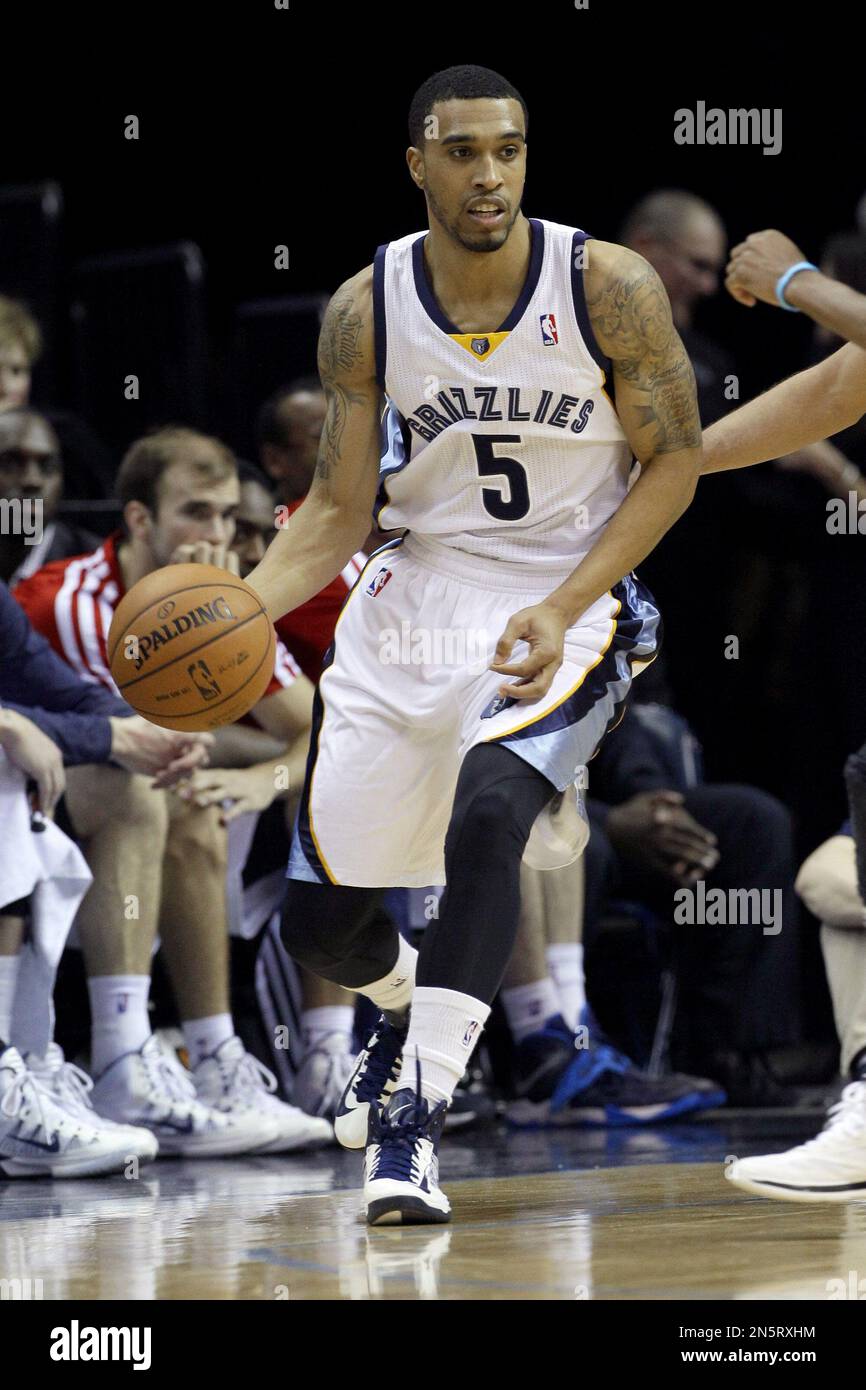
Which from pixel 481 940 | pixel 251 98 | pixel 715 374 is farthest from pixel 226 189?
pixel 481 940

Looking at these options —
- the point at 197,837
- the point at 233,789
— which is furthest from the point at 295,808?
the point at 197,837

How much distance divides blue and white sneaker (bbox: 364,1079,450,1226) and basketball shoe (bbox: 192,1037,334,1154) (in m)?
1.49

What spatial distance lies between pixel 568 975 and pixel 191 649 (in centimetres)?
243

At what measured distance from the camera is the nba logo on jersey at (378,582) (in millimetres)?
3725

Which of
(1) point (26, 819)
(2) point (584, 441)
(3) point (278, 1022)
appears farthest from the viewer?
(3) point (278, 1022)

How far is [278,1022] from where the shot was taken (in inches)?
210

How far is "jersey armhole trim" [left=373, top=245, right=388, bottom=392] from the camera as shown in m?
3.63

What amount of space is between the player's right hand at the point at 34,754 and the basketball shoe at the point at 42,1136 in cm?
57

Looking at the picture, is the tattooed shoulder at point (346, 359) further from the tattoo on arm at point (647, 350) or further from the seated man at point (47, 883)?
the seated man at point (47, 883)
